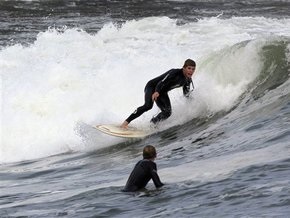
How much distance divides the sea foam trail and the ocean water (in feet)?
0.12

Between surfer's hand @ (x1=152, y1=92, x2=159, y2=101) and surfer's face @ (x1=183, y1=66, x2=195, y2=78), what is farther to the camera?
Answer: surfer's hand @ (x1=152, y1=92, x2=159, y2=101)

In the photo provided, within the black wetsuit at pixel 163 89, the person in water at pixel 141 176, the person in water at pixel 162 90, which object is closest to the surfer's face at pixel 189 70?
the person in water at pixel 162 90

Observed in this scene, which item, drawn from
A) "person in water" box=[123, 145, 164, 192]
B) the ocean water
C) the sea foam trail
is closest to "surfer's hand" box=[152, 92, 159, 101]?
the ocean water

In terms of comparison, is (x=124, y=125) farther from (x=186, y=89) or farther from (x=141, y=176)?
(x=141, y=176)

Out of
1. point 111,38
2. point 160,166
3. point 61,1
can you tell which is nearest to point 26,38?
point 111,38

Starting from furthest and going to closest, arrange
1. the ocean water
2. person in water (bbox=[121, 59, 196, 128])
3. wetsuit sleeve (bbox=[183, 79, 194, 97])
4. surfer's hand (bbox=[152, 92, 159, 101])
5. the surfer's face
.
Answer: wetsuit sleeve (bbox=[183, 79, 194, 97])
person in water (bbox=[121, 59, 196, 128])
surfer's hand (bbox=[152, 92, 159, 101])
the surfer's face
the ocean water

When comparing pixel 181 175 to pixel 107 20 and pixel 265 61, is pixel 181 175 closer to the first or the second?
pixel 265 61

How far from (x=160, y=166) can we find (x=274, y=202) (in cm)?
336

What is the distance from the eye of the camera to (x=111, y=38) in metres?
26.3

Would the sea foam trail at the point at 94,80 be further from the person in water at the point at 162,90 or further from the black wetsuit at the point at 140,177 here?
the black wetsuit at the point at 140,177

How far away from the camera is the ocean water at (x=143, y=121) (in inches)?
347

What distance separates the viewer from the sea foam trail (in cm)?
1491

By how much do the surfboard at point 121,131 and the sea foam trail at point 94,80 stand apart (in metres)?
0.27

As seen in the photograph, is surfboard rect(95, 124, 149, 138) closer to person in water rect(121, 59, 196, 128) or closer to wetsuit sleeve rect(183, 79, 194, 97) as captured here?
person in water rect(121, 59, 196, 128)
